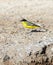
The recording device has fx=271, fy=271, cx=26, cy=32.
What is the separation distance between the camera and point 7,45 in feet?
16.0

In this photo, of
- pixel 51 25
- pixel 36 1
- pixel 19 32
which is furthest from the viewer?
pixel 36 1

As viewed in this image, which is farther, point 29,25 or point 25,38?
point 29,25

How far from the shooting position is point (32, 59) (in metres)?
4.48

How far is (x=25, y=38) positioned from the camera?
5.22 m

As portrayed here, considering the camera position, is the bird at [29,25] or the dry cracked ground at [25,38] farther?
the bird at [29,25]

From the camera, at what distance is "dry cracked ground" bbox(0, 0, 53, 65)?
177 inches

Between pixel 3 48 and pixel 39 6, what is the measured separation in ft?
11.7

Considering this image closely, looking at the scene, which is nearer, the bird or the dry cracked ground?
the dry cracked ground

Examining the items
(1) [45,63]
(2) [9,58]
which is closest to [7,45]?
(2) [9,58]

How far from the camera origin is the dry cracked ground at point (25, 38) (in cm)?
450

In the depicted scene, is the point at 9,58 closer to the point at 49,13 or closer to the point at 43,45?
the point at 43,45

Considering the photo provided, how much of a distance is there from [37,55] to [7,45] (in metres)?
0.64

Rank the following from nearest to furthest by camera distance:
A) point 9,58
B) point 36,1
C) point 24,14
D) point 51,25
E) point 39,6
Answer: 1. point 9,58
2. point 51,25
3. point 24,14
4. point 39,6
5. point 36,1

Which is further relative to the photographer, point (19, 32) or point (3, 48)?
point (19, 32)
